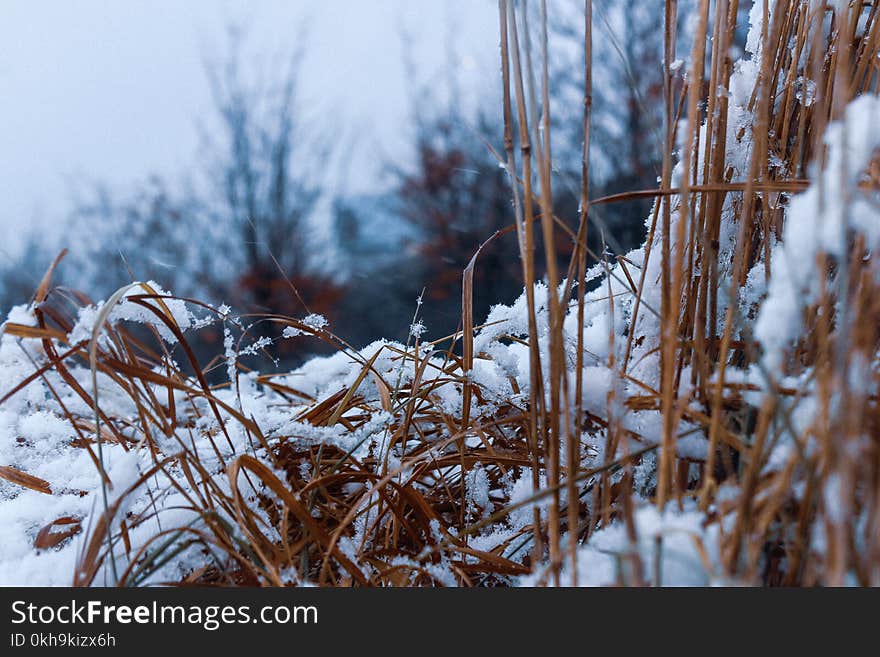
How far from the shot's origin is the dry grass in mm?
376

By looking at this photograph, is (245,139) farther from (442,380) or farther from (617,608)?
(617,608)

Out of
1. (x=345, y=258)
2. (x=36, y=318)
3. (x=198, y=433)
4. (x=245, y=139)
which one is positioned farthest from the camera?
(x=345, y=258)

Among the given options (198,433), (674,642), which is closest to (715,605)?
(674,642)

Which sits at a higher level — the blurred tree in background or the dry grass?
the blurred tree in background

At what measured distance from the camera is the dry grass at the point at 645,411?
14.8 inches

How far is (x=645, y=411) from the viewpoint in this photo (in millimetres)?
646

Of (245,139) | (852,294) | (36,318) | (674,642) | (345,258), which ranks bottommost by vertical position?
(674,642)

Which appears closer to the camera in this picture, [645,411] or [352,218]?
[645,411]

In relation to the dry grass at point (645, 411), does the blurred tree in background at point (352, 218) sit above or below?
above

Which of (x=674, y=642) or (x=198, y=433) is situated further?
(x=198, y=433)

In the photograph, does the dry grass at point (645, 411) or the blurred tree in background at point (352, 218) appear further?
the blurred tree in background at point (352, 218)

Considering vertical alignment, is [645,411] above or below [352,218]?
below

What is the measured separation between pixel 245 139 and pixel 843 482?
8188mm

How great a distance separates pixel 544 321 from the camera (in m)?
0.85
